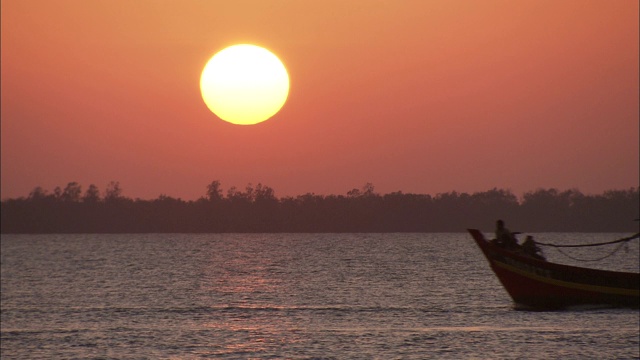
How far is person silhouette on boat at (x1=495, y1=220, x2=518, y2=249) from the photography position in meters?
43.4

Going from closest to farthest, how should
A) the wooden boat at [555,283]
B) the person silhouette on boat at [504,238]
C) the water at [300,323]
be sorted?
the water at [300,323], the wooden boat at [555,283], the person silhouette on boat at [504,238]

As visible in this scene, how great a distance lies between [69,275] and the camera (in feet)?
295

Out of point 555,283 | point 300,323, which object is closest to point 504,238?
point 555,283

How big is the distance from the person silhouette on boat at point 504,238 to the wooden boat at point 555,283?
247 mm

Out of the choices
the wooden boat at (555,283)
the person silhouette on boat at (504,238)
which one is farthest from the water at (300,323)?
the person silhouette on boat at (504,238)

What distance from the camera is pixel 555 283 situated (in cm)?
4334

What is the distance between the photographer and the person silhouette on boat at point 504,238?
43375 millimetres

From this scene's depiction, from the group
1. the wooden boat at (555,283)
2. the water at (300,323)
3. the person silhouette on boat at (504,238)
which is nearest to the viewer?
the water at (300,323)

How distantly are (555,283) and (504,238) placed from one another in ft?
10.4

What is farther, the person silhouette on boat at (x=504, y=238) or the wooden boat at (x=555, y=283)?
the person silhouette on boat at (x=504, y=238)

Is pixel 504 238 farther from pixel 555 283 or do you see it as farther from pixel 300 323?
pixel 300 323

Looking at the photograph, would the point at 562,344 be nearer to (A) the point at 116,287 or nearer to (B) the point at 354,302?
(B) the point at 354,302

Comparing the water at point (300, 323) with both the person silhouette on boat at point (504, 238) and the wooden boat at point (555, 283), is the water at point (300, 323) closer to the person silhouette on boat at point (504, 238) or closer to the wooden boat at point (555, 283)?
the wooden boat at point (555, 283)

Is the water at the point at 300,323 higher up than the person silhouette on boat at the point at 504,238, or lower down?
lower down
